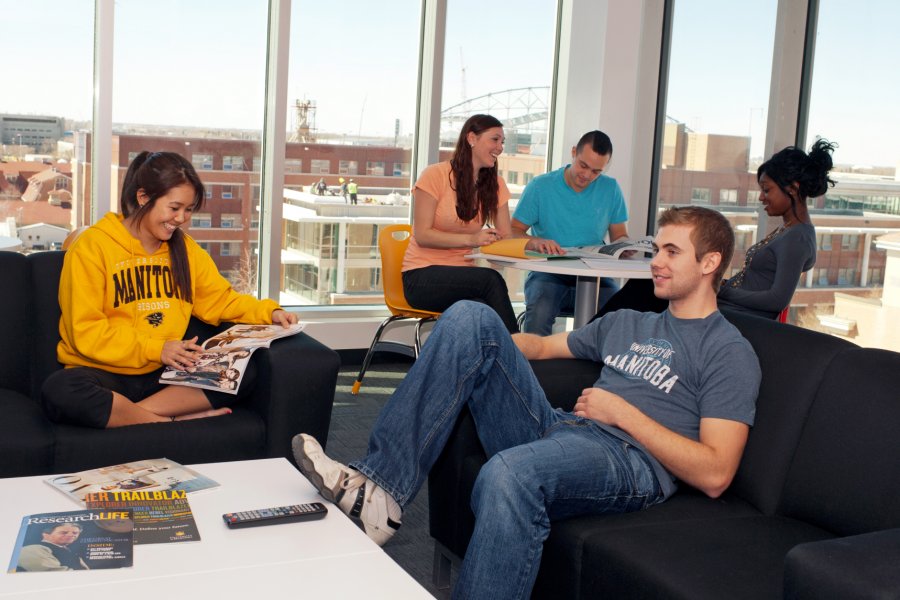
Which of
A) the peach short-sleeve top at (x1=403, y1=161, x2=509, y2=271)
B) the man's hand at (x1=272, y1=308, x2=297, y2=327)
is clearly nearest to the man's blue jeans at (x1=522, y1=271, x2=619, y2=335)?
the peach short-sleeve top at (x1=403, y1=161, x2=509, y2=271)

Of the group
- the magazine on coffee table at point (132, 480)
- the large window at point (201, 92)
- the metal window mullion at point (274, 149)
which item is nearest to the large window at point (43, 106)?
the large window at point (201, 92)

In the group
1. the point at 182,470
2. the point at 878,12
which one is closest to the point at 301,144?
the point at 878,12

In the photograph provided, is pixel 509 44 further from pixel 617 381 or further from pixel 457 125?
pixel 617 381

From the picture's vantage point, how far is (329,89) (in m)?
5.26

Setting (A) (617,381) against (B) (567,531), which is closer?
(B) (567,531)

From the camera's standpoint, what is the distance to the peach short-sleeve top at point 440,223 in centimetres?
437

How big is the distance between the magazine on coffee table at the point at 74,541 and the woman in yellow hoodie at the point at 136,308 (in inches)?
33.0

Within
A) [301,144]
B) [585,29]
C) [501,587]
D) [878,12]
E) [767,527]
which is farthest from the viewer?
[585,29]

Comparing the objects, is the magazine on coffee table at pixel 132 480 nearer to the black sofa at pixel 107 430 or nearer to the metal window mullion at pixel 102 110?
the black sofa at pixel 107 430

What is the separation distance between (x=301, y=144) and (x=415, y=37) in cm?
93

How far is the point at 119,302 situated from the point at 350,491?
115 centimetres

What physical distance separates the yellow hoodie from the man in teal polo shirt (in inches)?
71.7

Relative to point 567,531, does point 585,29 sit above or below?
above

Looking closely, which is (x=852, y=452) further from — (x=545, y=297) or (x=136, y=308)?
(x=545, y=297)
